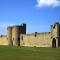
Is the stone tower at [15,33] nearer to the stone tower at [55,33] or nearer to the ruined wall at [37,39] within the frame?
the ruined wall at [37,39]

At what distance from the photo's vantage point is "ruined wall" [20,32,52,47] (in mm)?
45200

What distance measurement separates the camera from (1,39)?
65312mm

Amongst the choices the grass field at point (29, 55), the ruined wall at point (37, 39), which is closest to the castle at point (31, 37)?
the ruined wall at point (37, 39)

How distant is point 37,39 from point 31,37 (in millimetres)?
2727

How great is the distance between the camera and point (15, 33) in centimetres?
5644

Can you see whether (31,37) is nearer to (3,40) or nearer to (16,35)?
(16,35)

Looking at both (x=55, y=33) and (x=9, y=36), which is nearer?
(x=55, y=33)

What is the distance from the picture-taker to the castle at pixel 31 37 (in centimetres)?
4372

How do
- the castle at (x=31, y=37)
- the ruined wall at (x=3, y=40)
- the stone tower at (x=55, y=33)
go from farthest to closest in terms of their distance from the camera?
1. the ruined wall at (x=3, y=40)
2. the castle at (x=31, y=37)
3. the stone tower at (x=55, y=33)

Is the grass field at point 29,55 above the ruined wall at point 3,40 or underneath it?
underneath

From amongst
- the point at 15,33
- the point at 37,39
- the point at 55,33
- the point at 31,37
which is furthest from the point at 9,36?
the point at 55,33

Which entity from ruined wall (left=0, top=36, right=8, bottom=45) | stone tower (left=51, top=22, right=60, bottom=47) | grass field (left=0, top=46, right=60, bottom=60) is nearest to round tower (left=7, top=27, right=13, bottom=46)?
ruined wall (left=0, top=36, right=8, bottom=45)

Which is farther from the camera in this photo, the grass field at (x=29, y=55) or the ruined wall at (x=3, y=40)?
the ruined wall at (x=3, y=40)

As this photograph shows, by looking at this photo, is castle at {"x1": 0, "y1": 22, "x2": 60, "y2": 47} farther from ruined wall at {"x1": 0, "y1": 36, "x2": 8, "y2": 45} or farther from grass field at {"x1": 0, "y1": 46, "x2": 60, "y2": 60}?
grass field at {"x1": 0, "y1": 46, "x2": 60, "y2": 60}
